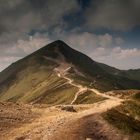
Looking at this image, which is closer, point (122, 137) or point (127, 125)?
point (122, 137)

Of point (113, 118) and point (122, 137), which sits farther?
point (113, 118)

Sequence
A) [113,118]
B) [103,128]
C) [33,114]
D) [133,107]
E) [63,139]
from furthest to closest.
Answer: [133,107]
[33,114]
[113,118]
[103,128]
[63,139]

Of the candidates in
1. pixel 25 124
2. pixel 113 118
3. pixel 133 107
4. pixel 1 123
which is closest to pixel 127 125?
pixel 113 118

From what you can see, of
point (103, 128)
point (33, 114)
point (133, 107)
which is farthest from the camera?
point (133, 107)

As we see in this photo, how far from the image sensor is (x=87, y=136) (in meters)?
46.9

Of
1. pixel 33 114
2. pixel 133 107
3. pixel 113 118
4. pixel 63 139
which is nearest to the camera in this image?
pixel 63 139

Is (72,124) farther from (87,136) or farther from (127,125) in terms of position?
(127,125)

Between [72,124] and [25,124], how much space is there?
9869 millimetres

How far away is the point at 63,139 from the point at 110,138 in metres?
6.90

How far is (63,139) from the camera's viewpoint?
46.1 meters

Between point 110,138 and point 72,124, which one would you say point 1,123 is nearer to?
point 72,124

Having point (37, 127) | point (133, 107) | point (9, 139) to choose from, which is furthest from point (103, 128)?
point (133, 107)

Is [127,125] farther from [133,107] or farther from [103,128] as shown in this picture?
[133,107]

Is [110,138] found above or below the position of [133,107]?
below
